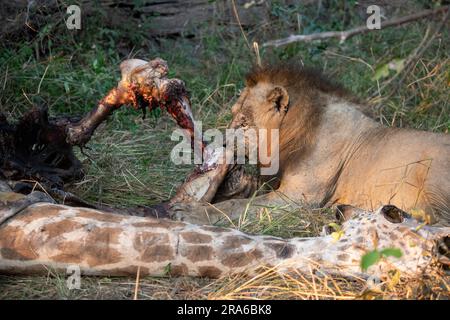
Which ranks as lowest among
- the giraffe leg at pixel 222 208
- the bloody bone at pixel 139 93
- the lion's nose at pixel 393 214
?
the giraffe leg at pixel 222 208

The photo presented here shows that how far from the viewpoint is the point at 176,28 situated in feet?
28.8

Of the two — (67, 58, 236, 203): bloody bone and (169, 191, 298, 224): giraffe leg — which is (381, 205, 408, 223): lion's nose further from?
(67, 58, 236, 203): bloody bone

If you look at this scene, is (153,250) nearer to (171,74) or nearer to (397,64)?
(397,64)

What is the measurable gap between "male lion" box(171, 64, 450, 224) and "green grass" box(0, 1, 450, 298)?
0.78 meters

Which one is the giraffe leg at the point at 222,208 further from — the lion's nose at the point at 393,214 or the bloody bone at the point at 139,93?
the lion's nose at the point at 393,214

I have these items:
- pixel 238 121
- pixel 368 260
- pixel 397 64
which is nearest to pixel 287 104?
pixel 238 121

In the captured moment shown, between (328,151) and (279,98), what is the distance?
51cm

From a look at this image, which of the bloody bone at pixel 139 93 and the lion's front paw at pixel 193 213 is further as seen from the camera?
the lion's front paw at pixel 193 213

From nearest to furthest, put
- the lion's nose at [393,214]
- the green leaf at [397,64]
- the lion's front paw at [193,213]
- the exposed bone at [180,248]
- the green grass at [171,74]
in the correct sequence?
the green leaf at [397,64] < the exposed bone at [180,248] < the lion's nose at [393,214] < the lion's front paw at [193,213] < the green grass at [171,74]

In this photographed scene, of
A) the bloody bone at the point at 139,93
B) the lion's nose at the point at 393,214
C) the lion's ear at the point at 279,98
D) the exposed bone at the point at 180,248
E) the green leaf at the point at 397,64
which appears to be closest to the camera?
the green leaf at the point at 397,64

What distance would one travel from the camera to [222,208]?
5523 millimetres

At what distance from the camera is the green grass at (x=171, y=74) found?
6457mm

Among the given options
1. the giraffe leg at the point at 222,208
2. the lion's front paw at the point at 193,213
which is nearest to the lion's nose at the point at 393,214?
the giraffe leg at the point at 222,208
